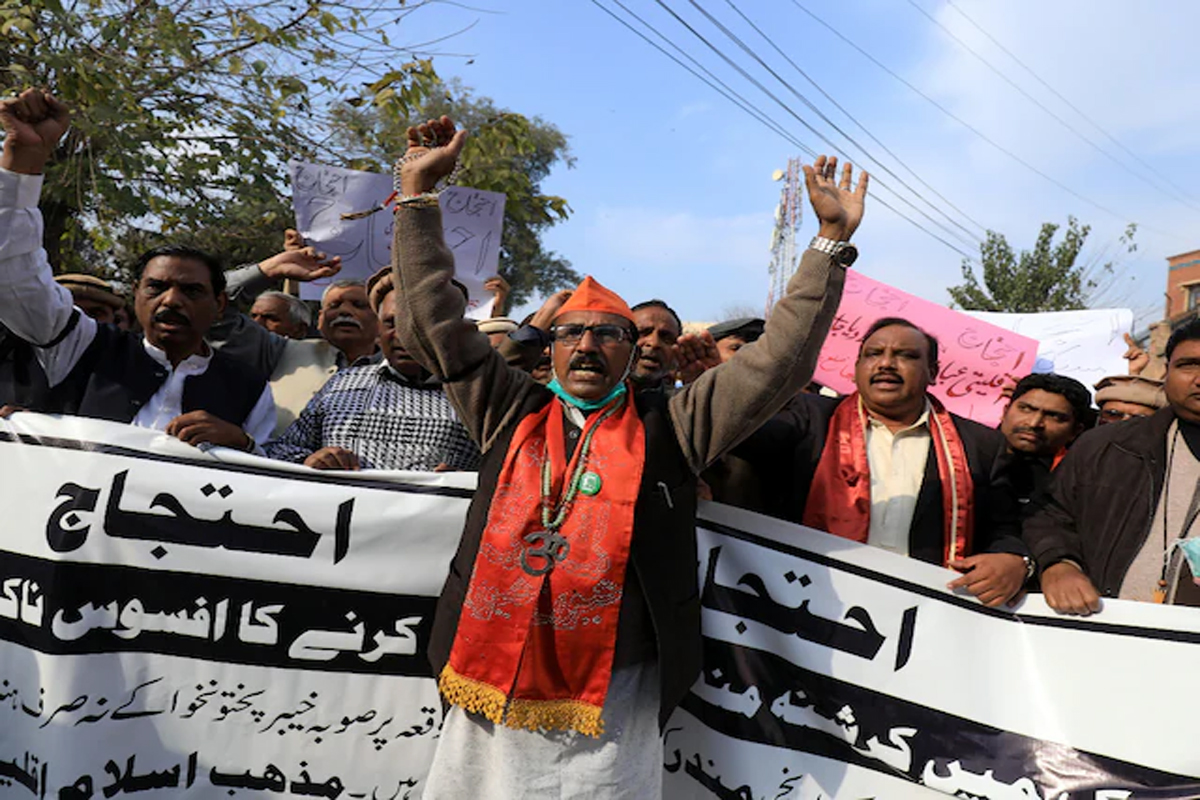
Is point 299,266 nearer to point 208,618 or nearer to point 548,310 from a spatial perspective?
point 548,310

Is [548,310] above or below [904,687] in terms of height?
above

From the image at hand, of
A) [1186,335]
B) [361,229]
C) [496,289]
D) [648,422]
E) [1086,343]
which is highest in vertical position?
[361,229]

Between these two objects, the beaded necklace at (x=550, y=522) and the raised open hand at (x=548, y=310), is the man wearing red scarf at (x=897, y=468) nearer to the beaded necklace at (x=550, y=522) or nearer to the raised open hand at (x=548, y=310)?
the beaded necklace at (x=550, y=522)

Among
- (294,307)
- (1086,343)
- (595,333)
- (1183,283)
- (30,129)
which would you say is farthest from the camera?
(1183,283)

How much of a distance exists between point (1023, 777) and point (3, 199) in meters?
3.30

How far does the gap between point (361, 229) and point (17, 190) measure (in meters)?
2.56

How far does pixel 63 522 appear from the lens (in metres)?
2.76

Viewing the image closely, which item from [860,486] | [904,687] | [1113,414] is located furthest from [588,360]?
[1113,414]

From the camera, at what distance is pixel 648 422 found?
2.47 meters

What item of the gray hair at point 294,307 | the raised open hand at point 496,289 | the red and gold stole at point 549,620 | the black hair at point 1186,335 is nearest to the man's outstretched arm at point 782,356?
the red and gold stole at point 549,620

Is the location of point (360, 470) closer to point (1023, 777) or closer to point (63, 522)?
point (63, 522)

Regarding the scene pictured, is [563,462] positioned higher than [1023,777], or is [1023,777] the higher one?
[563,462]

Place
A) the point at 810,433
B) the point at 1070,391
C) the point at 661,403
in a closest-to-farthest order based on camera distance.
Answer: the point at 661,403 < the point at 810,433 < the point at 1070,391

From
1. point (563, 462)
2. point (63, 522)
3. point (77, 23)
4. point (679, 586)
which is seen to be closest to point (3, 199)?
point (63, 522)
